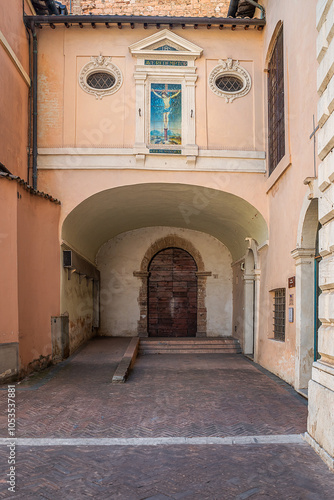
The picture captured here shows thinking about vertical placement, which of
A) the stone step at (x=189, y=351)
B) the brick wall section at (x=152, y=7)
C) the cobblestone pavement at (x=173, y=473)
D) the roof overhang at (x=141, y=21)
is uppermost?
the brick wall section at (x=152, y=7)

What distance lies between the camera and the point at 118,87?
37.0 feet

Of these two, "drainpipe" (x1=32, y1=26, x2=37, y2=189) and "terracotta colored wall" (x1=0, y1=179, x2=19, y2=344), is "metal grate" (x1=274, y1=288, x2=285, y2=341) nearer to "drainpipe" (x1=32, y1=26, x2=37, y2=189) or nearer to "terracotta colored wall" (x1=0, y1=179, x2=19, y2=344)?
"terracotta colored wall" (x1=0, y1=179, x2=19, y2=344)

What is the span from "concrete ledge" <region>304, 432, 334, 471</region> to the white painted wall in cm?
1152

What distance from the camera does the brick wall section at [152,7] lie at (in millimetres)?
16516

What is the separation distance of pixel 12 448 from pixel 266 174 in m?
8.36

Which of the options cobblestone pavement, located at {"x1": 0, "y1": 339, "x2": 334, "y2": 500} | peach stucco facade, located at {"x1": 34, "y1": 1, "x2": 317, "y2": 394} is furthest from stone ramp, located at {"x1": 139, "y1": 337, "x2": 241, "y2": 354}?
cobblestone pavement, located at {"x1": 0, "y1": 339, "x2": 334, "y2": 500}

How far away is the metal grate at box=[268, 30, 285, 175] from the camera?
387 inches

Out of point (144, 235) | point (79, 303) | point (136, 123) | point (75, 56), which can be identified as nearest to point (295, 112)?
point (136, 123)

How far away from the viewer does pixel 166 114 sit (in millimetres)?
11328

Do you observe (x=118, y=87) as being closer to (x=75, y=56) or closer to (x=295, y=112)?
(x=75, y=56)

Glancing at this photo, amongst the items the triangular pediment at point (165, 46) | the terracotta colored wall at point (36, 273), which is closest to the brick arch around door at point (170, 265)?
the terracotta colored wall at point (36, 273)

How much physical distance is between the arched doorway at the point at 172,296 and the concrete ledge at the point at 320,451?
11.8m

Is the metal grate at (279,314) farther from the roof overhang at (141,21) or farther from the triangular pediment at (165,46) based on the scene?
the roof overhang at (141,21)

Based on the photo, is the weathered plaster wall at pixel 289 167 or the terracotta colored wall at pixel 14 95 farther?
the terracotta colored wall at pixel 14 95
